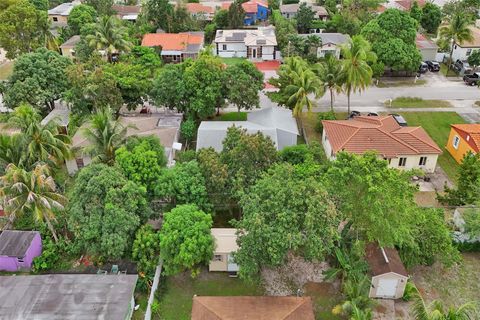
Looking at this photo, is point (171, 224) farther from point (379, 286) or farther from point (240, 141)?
point (379, 286)

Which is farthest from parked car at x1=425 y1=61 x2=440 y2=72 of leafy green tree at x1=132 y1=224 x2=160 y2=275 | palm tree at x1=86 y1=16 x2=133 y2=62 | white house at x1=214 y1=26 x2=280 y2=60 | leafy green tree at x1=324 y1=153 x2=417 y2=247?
leafy green tree at x1=132 y1=224 x2=160 y2=275

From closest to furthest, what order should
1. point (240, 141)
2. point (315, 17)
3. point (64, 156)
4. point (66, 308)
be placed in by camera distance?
point (66, 308) → point (240, 141) → point (64, 156) → point (315, 17)

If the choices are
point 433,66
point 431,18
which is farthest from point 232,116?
point 431,18

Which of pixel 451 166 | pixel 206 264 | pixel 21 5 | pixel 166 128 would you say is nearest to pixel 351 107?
pixel 451 166

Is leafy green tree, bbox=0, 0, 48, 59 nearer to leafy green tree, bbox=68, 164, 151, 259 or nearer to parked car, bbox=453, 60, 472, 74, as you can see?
leafy green tree, bbox=68, 164, 151, 259

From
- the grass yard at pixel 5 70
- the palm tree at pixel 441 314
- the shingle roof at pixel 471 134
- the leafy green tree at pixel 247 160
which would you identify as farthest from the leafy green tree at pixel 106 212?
the grass yard at pixel 5 70
